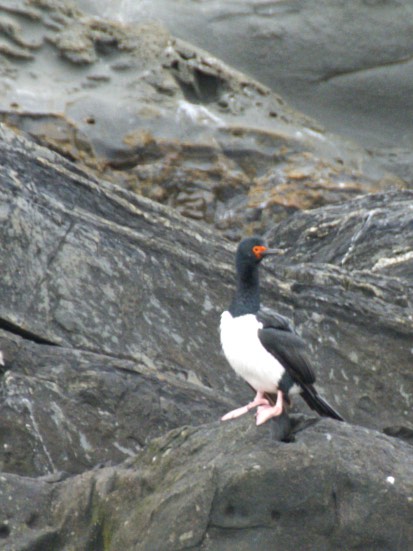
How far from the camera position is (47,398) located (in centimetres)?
1075

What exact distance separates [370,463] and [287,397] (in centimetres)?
141

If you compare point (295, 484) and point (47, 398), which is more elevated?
point (295, 484)

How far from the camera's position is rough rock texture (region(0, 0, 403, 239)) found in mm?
17016

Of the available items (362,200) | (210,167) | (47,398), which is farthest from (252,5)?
(47,398)

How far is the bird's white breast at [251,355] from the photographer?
991cm

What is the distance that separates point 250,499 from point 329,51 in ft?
38.2

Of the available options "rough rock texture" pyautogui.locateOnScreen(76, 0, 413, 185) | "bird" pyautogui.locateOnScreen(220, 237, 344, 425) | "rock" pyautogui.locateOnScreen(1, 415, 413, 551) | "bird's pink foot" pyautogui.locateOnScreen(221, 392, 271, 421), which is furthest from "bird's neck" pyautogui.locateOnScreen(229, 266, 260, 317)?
"rough rock texture" pyautogui.locateOnScreen(76, 0, 413, 185)

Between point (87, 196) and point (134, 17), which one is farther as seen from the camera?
point (134, 17)

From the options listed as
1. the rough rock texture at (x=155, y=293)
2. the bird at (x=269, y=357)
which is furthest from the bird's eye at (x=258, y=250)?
the rough rock texture at (x=155, y=293)

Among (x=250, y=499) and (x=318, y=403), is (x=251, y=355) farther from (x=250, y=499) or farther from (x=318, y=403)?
(x=250, y=499)

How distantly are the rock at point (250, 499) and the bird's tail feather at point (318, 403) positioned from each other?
0.97 metres

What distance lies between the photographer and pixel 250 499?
8.41 m

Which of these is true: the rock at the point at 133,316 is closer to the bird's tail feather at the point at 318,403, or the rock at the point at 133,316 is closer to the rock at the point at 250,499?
the bird's tail feather at the point at 318,403

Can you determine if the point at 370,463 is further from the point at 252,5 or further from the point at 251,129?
the point at 252,5
